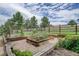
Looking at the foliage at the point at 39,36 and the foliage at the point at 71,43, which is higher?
the foliage at the point at 39,36

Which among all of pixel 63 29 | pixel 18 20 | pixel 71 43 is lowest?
pixel 71 43

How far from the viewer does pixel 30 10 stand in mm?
2516

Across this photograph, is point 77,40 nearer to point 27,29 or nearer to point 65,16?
point 65,16

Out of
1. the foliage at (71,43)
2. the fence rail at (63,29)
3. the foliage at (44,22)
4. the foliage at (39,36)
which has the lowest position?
the foliage at (71,43)

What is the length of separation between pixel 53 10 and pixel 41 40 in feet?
1.32

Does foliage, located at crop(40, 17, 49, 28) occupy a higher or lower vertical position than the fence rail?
higher

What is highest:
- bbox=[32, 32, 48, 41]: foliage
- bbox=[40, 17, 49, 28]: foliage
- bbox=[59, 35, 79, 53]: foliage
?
bbox=[40, 17, 49, 28]: foliage

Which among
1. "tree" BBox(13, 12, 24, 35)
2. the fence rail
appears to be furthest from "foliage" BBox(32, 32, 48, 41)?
"tree" BBox(13, 12, 24, 35)

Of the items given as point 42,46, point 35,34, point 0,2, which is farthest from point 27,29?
point 0,2

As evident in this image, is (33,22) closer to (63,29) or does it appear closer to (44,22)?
(44,22)

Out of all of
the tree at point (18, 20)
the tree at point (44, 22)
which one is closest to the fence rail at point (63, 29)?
the tree at point (44, 22)

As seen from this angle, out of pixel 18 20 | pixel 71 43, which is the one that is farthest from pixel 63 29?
pixel 18 20

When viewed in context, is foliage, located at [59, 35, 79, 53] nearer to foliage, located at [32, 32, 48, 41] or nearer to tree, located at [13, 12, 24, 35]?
foliage, located at [32, 32, 48, 41]

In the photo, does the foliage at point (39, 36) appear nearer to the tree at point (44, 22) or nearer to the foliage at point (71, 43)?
the tree at point (44, 22)
